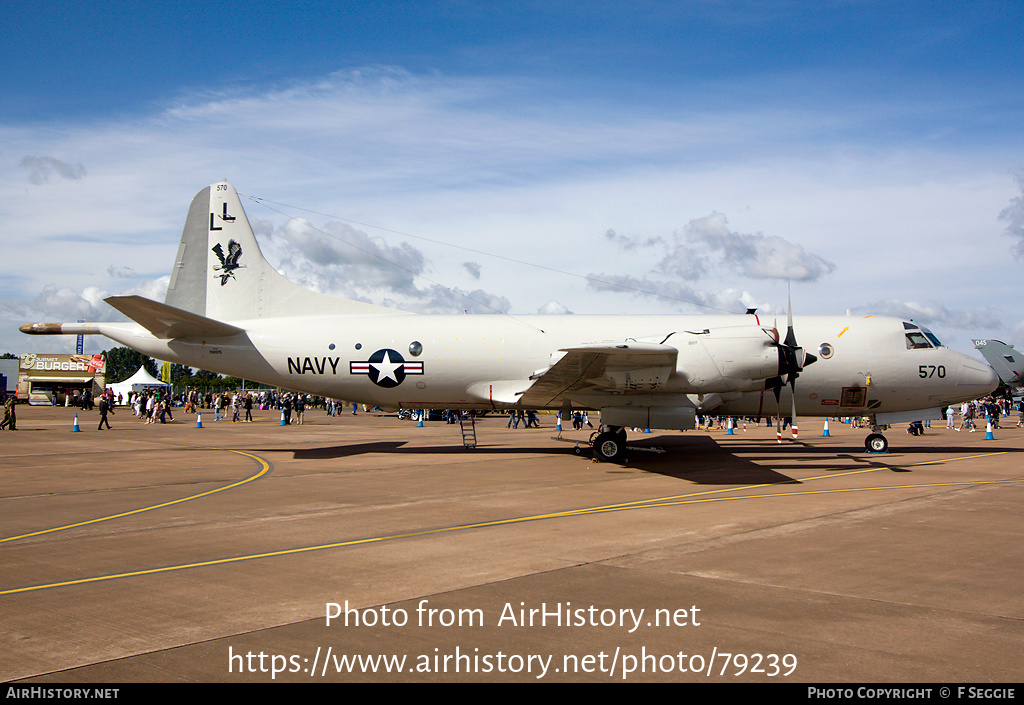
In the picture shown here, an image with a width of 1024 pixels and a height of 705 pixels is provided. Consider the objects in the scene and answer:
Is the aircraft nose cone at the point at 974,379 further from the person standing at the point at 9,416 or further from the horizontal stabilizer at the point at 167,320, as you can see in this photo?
the person standing at the point at 9,416

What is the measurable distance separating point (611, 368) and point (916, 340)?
9832mm

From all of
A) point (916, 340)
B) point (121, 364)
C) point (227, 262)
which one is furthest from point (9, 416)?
point (121, 364)

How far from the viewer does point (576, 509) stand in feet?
38.9

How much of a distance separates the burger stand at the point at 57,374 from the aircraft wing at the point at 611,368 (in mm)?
74480

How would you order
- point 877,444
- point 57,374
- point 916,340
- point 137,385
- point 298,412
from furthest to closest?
point 57,374
point 137,385
point 298,412
point 877,444
point 916,340

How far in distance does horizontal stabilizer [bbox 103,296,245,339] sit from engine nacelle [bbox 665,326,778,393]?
12.8 m

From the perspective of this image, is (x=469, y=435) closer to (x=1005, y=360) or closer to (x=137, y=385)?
(x=1005, y=360)

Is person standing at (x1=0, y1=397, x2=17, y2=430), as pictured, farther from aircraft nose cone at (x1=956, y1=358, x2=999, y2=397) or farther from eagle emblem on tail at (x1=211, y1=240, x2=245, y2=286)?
aircraft nose cone at (x1=956, y1=358, x2=999, y2=397)

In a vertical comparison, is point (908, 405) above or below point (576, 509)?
above

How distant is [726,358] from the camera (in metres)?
16.7

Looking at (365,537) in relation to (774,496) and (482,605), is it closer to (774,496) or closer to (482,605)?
(482,605)
